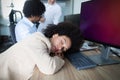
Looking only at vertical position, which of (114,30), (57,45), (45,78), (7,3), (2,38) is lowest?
(2,38)

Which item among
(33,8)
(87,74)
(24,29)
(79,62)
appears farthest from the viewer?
(33,8)

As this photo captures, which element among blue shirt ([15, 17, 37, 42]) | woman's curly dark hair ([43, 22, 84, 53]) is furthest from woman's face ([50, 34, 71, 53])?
blue shirt ([15, 17, 37, 42])

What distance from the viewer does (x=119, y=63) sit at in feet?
3.72

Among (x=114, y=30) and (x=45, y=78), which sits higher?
(x=114, y=30)

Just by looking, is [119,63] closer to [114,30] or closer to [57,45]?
[114,30]

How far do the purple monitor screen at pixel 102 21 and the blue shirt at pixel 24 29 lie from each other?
693 mm

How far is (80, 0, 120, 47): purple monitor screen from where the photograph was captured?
1.07 meters

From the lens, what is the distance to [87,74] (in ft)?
3.10

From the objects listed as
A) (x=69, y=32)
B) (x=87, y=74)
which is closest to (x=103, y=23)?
(x=69, y=32)

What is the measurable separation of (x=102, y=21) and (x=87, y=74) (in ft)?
1.43

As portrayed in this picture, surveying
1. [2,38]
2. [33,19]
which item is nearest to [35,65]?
[33,19]

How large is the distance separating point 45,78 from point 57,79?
0.07 metres

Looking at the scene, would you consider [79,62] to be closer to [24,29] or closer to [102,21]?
[102,21]

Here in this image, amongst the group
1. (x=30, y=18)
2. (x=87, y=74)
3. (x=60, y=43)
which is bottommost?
(x=87, y=74)
